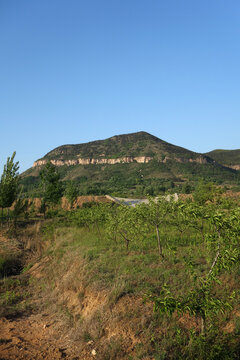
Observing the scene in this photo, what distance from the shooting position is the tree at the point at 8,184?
17.7 m

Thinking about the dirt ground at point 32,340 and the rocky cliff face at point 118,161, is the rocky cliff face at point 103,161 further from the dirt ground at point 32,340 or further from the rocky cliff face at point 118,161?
the dirt ground at point 32,340

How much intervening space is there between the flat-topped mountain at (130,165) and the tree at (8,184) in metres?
47.1

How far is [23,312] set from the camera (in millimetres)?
7539

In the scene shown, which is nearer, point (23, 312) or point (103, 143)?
point (23, 312)

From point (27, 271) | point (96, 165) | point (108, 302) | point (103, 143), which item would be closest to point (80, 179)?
point (96, 165)

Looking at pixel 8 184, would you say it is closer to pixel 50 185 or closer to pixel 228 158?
pixel 50 185

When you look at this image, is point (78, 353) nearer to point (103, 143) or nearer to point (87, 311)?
point (87, 311)

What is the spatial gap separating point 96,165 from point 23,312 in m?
93.6

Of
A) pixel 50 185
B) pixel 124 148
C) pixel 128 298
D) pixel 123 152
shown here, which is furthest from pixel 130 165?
pixel 128 298

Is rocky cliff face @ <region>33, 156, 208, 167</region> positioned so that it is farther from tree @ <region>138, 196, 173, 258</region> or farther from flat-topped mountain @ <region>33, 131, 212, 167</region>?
tree @ <region>138, 196, 173, 258</region>

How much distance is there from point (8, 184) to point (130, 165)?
78.6 m

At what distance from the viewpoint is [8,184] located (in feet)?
58.1

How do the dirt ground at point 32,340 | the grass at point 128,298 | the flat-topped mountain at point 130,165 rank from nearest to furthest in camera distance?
1. the grass at point 128,298
2. the dirt ground at point 32,340
3. the flat-topped mountain at point 130,165

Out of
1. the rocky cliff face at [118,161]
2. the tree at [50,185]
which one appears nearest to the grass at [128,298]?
the tree at [50,185]
